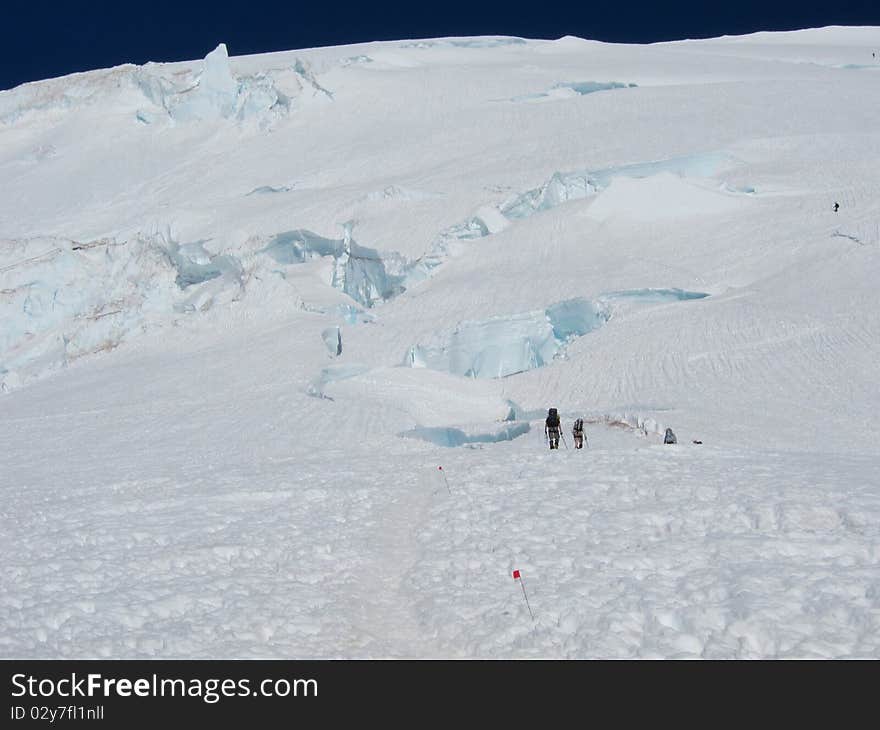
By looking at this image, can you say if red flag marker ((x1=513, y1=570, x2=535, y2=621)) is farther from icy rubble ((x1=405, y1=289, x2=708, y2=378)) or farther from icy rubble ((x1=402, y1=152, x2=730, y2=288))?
icy rubble ((x1=402, y1=152, x2=730, y2=288))

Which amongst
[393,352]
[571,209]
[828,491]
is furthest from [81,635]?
[571,209]

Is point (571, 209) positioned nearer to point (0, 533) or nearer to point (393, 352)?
point (393, 352)

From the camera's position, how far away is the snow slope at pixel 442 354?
6953 millimetres

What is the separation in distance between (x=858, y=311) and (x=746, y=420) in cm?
725

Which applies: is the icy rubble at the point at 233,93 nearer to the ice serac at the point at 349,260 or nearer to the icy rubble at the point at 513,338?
the ice serac at the point at 349,260

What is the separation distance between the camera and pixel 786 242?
2608 cm

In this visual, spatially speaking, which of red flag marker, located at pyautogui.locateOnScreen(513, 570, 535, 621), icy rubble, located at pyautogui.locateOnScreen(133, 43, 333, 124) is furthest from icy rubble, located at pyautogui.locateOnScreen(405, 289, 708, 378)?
icy rubble, located at pyautogui.locateOnScreen(133, 43, 333, 124)

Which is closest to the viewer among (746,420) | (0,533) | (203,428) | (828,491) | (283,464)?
(828,491)

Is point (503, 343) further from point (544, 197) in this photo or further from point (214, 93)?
point (214, 93)

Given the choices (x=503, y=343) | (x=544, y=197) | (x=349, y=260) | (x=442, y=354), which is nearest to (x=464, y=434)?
(x=442, y=354)

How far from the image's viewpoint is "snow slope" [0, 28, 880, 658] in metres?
6.95

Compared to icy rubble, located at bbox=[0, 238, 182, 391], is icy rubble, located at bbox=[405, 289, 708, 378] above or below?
below

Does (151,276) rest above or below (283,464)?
above

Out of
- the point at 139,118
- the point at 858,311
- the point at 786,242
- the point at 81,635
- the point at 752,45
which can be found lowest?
the point at 81,635
